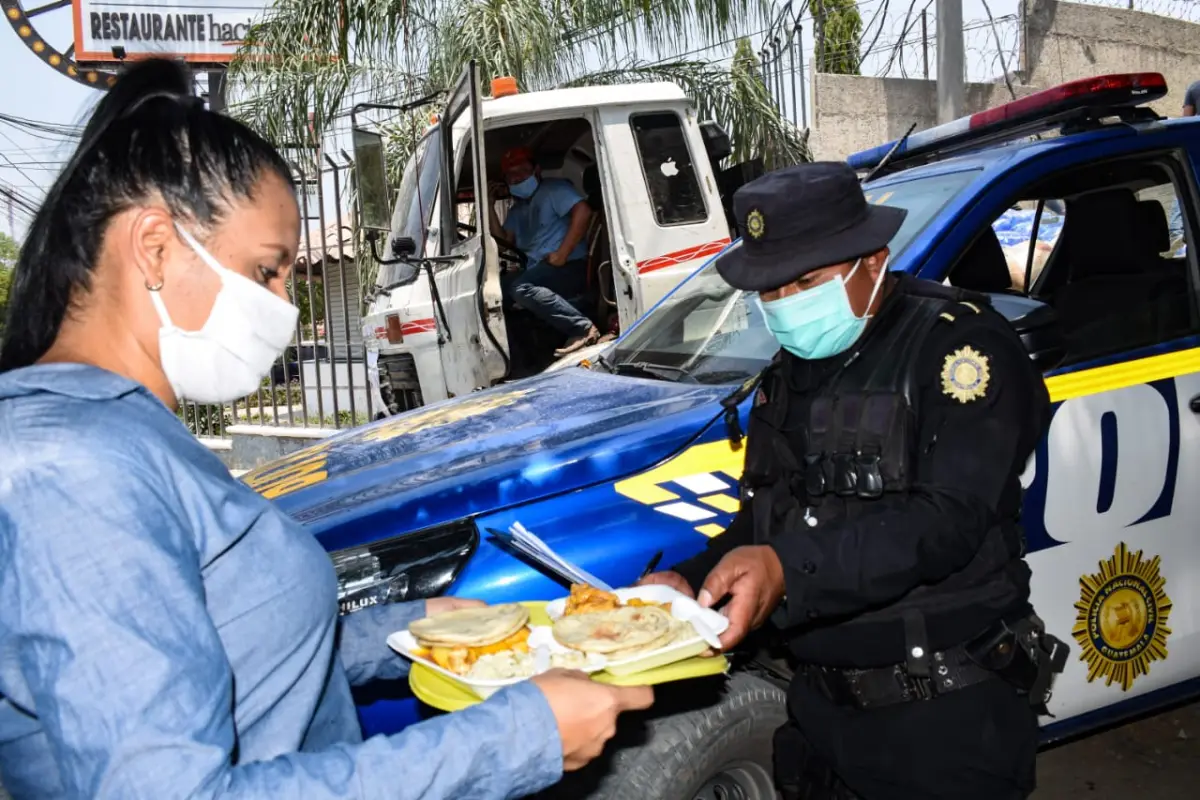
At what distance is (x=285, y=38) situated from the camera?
10031mm

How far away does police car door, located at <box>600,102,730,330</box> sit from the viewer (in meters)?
6.43

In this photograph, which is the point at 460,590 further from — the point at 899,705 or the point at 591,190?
the point at 591,190

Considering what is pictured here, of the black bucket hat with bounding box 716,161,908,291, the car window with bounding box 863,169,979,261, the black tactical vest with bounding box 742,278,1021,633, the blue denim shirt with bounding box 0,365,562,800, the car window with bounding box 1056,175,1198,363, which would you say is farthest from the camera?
the car window with bounding box 1056,175,1198,363

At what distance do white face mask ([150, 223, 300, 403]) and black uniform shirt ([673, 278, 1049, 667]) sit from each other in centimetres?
95

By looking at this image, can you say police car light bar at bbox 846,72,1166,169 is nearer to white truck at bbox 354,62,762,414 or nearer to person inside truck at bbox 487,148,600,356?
white truck at bbox 354,62,762,414

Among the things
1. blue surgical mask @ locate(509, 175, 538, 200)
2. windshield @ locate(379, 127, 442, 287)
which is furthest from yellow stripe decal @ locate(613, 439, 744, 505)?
blue surgical mask @ locate(509, 175, 538, 200)

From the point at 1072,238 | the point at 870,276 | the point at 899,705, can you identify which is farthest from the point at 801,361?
the point at 1072,238

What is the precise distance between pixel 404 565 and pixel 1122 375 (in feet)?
6.52

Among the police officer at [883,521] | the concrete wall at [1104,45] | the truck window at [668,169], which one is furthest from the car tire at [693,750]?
the concrete wall at [1104,45]

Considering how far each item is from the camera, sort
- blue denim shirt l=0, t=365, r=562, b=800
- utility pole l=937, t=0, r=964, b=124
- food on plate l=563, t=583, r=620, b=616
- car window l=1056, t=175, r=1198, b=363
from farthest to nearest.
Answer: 1. utility pole l=937, t=0, r=964, b=124
2. car window l=1056, t=175, r=1198, b=363
3. food on plate l=563, t=583, r=620, b=616
4. blue denim shirt l=0, t=365, r=562, b=800

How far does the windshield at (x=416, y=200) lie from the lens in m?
6.74

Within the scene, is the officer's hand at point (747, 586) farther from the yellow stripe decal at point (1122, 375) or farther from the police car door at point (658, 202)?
the police car door at point (658, 202)

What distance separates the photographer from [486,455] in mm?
2562

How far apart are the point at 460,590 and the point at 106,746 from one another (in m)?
1.25
